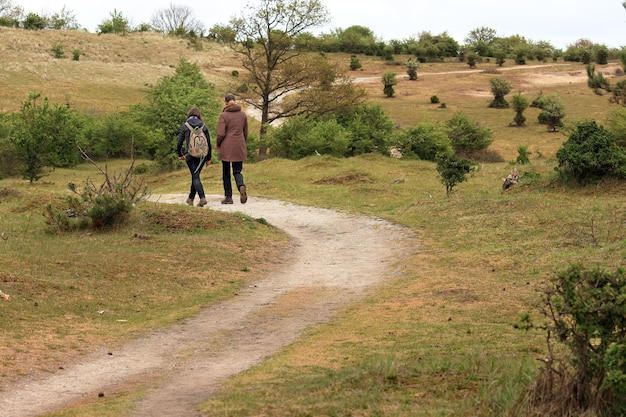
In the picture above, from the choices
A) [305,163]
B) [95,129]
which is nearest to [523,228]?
[305,163]

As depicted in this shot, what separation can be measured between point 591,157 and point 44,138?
19599mm

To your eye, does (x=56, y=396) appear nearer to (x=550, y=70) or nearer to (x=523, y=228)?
(x=523, y=228)

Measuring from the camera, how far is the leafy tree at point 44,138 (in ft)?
97.0

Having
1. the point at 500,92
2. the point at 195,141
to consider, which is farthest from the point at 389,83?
the point at 195,141

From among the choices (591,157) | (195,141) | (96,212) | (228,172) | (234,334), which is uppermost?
(195,141)

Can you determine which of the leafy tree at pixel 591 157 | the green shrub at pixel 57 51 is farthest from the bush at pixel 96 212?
the green shrub at pixel 57 51

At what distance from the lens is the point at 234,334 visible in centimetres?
931

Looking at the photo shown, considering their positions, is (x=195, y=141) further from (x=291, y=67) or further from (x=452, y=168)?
(x=291, y=67)

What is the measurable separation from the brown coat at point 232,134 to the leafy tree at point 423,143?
15369 mm

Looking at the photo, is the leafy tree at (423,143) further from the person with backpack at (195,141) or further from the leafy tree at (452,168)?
the person with backpack at (195,141)

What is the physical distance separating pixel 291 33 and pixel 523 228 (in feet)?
102

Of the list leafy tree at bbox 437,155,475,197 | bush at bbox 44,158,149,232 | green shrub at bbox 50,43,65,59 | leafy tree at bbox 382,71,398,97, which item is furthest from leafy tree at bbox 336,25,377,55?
bush at bbox 44,158,149,232

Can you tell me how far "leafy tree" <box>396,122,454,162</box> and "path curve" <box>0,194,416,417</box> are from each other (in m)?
16.5

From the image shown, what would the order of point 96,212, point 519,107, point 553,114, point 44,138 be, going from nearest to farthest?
point 96,212 < point 44,138 < point 553,114 < point 519,107
